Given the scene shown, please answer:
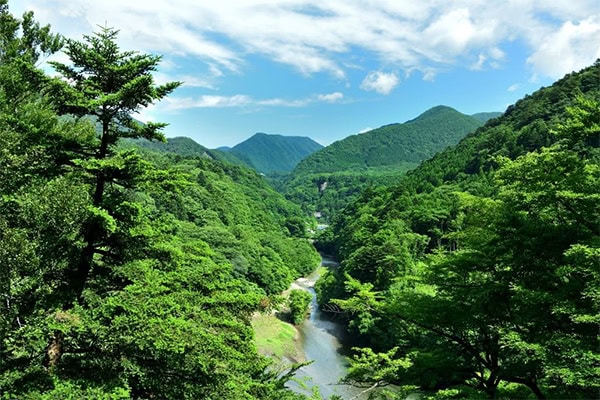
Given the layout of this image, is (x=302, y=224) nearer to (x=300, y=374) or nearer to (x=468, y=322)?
(x=300, y=374)

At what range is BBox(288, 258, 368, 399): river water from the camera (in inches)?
1289

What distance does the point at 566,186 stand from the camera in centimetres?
873

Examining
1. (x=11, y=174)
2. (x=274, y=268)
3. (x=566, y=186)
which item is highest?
(x=566, y=186)

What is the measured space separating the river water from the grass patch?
1242mm

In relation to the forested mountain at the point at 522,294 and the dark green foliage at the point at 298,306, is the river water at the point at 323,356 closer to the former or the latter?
the dark green foliage at the point at 298,306

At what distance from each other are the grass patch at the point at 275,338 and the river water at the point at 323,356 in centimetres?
124

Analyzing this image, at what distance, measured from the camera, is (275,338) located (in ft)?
144

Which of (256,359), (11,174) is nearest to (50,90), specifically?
(11,174)

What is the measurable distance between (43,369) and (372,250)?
4415 cm

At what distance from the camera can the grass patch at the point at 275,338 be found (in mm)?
40562

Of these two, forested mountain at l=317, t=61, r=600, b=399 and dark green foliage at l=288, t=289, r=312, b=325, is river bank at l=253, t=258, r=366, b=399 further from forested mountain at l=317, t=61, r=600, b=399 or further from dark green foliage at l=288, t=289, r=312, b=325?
forested mountain at l=317, t=61, r=600, b=399

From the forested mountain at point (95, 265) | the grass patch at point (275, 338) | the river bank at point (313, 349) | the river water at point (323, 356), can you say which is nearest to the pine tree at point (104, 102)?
the forested mountain at point (95, 265)

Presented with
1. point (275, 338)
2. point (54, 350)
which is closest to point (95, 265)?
point (54, 350)

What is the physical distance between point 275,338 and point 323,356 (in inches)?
207
